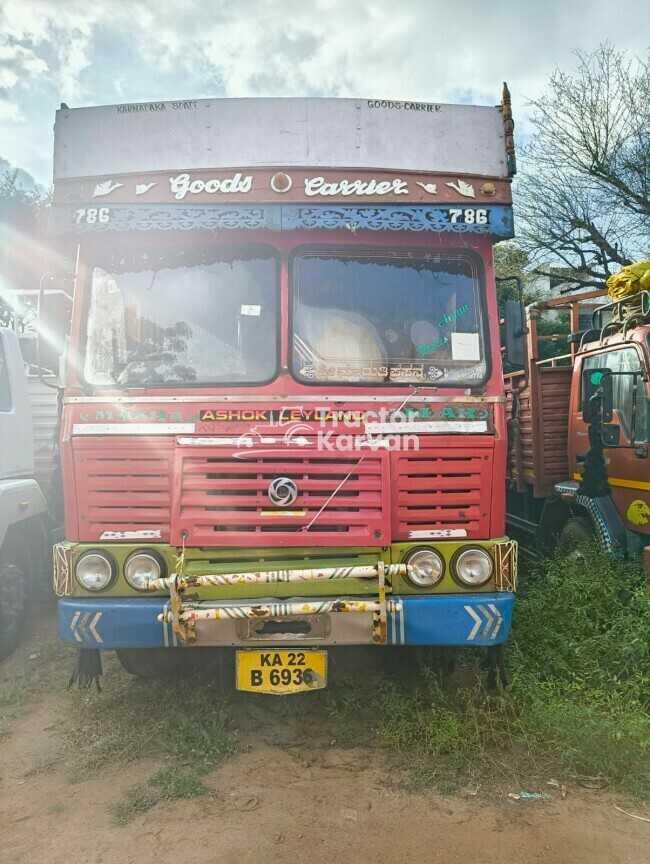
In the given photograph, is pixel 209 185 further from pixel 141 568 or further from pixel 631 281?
pixel 631 281

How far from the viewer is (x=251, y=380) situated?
12.1 feet

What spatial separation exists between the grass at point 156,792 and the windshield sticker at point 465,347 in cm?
257

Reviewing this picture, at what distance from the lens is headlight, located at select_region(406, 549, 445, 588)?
11.3 ft

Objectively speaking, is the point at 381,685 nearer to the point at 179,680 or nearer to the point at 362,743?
the point at 362,743

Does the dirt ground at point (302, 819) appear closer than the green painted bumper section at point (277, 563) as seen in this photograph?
Yes

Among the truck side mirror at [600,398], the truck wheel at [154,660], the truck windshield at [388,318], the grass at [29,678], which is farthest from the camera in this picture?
the truck side mirror at [600,398]

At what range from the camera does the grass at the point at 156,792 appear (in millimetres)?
2994

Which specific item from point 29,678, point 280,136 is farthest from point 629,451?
point 29,678

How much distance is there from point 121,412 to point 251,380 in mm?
715

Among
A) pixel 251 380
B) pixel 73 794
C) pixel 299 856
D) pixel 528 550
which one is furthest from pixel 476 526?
pixel 528 550

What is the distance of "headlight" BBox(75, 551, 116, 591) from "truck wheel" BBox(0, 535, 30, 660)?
1955mm

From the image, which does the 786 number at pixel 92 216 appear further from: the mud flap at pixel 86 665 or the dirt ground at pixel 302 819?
the dirt ground at pixel 302 819

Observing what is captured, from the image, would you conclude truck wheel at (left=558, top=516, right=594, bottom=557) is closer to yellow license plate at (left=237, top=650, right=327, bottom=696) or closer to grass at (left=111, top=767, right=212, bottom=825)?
yellow license plate at (left=237, top=650, right=327, bottom=696)

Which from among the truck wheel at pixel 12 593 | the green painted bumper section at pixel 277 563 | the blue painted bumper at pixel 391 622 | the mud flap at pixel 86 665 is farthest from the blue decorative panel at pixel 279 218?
the truck wheel at pixel 12 593
